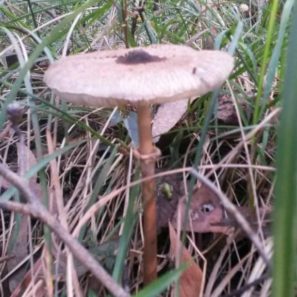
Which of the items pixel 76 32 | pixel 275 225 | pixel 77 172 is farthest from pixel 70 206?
pixel 76 32

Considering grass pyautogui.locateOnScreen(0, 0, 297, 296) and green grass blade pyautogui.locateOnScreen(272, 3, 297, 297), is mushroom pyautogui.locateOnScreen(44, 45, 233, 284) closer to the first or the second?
grass pyautogui.locateOnScreen(0, 0, 297, 296)

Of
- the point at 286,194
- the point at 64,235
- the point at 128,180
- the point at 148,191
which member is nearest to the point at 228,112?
the point at 128,180

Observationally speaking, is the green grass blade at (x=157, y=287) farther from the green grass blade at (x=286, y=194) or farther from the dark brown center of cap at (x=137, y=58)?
the dark brown center of cap at (x=137, y=58)

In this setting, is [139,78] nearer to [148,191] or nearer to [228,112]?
[148,191]

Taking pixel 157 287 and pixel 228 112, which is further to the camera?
pixel 228 112

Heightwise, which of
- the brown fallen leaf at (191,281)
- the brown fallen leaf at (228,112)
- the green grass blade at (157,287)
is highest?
the green grass blade at (157,287)

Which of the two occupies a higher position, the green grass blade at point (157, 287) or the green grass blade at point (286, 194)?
the green grass blade at point (286, 194)

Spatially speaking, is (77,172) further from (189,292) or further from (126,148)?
(189,292)

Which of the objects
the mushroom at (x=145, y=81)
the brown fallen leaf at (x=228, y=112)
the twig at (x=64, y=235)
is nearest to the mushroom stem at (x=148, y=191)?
the mushroom at (x=145, y=81)
